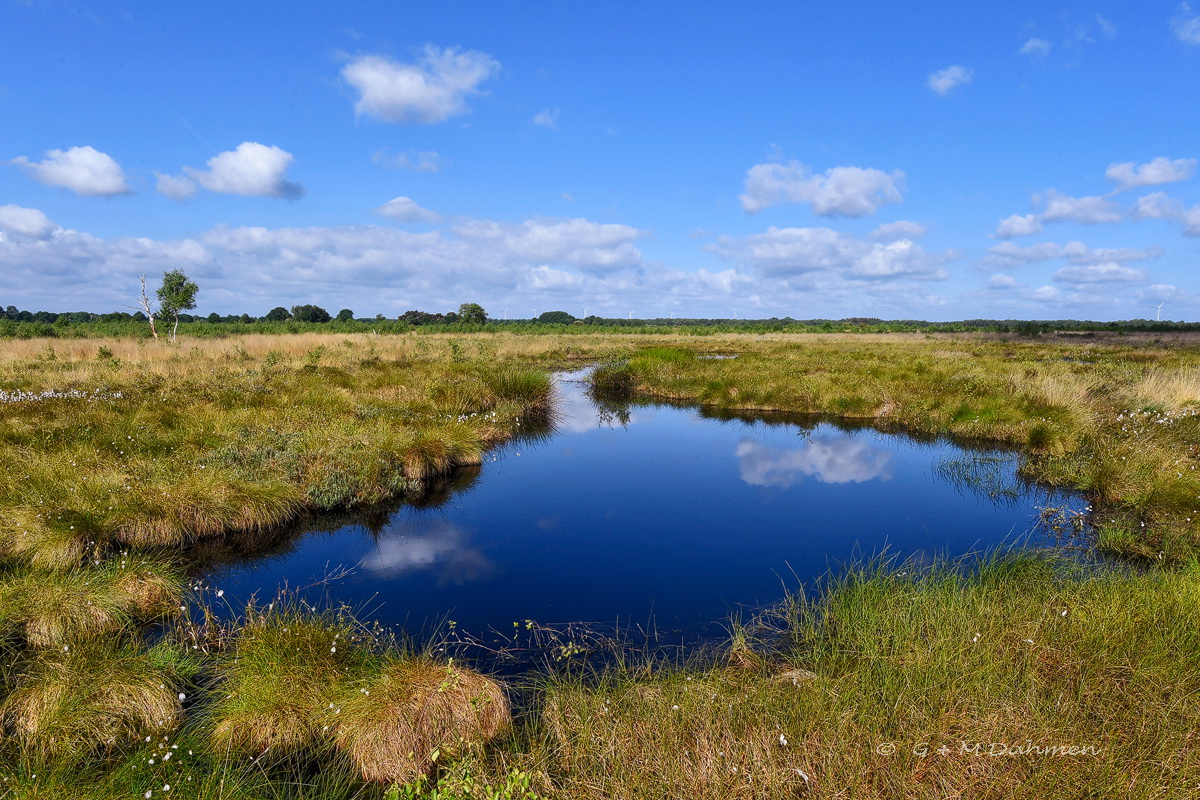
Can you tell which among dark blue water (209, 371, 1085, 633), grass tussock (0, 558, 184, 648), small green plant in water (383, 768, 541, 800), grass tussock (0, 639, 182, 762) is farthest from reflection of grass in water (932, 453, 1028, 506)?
grass tussock (0, 558, 184, 648)

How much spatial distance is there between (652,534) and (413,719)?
222 inches

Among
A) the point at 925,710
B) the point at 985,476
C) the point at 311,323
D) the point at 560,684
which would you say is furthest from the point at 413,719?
the point at 311,323

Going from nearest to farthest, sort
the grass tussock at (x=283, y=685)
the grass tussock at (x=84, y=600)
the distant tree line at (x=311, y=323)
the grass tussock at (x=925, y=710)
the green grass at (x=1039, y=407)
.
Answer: the grass tussock at (x=925, y=710)
the grass tussock at (x=283, y=685)
the grass tussock at (x=84, y=600)
the green grass at (x=1039, y=407)
the distant tree line at (x=311, y=323)

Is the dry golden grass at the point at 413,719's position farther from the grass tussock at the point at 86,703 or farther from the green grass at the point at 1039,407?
the green grass at the point at 1039,407

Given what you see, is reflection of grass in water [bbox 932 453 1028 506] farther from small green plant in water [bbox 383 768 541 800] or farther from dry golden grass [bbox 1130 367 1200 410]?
small green plant in water [bbox 383 768 541 800]

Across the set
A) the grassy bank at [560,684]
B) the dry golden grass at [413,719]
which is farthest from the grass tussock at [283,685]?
the dry golden grass at [413,719]

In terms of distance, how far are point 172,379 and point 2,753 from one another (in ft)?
60.8

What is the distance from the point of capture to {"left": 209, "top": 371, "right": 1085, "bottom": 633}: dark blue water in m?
7.19

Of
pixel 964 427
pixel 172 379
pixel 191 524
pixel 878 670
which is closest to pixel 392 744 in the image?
pixel 878 670

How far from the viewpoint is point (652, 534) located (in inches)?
377

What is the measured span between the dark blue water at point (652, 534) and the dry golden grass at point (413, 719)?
174 cm

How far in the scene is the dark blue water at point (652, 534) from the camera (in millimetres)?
7188

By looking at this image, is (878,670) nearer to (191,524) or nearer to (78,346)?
(191,524)

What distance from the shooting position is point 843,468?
13.6 meters
